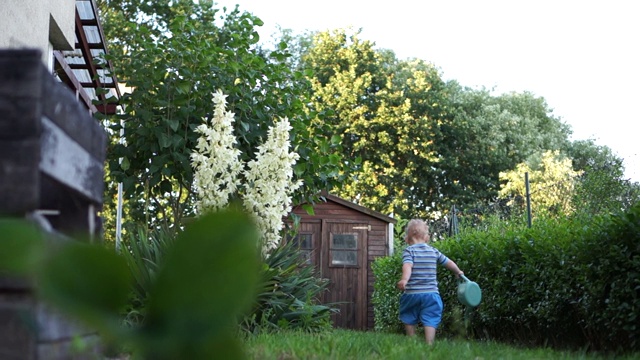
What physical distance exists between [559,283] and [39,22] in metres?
6.06

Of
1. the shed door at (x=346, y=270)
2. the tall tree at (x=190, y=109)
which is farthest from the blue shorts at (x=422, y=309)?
the shed door at (x=346, y=270)

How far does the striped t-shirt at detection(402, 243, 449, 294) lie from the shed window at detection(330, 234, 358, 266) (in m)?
11.7

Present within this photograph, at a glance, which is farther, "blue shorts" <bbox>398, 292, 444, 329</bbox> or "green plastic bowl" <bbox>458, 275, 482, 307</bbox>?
"blue shorts" <bbox>398, 292, 444, 329</bbox>

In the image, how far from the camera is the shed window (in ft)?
64.8

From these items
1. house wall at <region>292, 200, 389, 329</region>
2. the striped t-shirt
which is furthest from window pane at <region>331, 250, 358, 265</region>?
the striped t-shirt

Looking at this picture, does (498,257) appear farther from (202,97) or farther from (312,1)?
(312,1)

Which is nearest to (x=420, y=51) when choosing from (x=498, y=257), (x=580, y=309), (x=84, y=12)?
(x=84, y=12)

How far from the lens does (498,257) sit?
9078mm

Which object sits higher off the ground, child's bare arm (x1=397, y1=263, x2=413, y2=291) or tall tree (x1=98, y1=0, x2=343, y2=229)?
tall tree (x1=98, y1=0, x2=343, y2=229)

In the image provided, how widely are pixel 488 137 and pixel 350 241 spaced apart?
12.9 m

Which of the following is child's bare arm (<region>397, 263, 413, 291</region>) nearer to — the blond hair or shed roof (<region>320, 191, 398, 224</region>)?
the blond hair

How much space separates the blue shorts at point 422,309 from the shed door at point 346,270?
454 inches

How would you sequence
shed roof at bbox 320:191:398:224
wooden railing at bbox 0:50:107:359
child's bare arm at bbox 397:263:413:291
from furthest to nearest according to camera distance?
shed roof at bbox 320:191:398:224
child's bare arm at bbox 397:263:413:291
wooden railing at bbox 0:50:107:359

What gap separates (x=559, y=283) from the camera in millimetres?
7270
